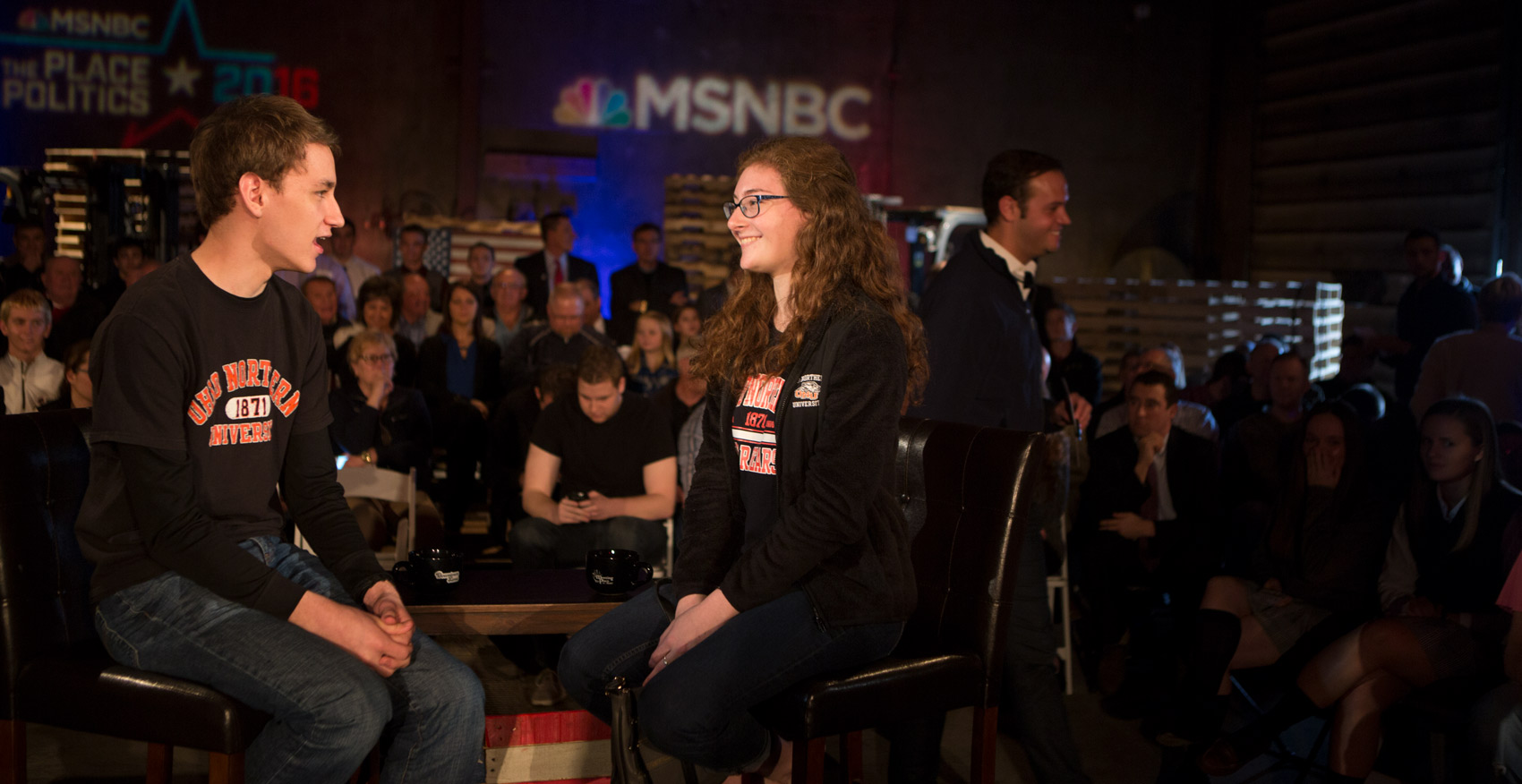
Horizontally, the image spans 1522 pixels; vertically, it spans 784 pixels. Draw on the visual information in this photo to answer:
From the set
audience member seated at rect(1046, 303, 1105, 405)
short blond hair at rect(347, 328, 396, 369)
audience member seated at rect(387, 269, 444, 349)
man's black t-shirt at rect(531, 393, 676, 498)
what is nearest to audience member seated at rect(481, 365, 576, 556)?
short blond hair at rect(347, 328, 396, 369)

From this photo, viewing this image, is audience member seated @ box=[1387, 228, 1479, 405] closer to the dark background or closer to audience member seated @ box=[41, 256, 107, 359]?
the dark background

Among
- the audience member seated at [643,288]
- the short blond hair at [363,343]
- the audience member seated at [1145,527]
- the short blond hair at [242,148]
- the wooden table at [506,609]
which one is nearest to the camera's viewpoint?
the short blond hair at [242,148]

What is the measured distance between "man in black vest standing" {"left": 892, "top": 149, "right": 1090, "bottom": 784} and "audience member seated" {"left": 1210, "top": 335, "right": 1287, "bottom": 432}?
322cm

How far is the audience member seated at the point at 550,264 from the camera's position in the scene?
8.08 m

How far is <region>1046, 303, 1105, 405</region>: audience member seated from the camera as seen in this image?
261 inches

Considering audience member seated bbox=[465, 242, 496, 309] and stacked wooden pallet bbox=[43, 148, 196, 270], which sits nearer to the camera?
audience member seated bbox=[465, 242, 496, 309]

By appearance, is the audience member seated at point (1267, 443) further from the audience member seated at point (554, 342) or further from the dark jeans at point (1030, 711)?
the audience member seated at point (554, 342)

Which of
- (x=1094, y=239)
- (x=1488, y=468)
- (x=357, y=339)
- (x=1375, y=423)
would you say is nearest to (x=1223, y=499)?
(x=1375, y=423)

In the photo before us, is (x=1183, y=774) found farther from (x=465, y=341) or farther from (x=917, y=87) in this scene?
(x=917, y=87)

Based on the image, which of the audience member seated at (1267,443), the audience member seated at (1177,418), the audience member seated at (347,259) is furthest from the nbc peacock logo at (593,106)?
the audience member seated at (1267,443)

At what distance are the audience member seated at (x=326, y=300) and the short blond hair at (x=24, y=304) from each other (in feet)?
4.25

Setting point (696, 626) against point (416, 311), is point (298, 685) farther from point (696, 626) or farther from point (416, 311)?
point (416, 311)

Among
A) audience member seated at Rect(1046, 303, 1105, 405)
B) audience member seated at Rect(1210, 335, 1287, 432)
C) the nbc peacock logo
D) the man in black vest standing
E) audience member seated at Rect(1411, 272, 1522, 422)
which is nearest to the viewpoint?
the man in black vest standing

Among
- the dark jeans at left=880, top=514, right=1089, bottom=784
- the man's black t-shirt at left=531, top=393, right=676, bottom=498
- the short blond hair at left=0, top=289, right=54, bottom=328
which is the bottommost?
the dark jeans at left=880, top=514, right=1089, bottom=784
